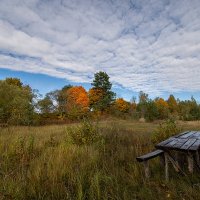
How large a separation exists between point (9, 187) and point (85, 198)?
107 centimetres

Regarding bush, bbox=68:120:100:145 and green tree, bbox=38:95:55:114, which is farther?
green tree, bbox=38:95:55:114

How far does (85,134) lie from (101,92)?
3398 centimetres

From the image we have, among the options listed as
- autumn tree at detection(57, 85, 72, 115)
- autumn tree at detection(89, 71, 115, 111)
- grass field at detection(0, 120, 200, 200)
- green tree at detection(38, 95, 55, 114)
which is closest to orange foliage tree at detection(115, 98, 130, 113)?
autumn tree at detection(89, 71, 115, 111)

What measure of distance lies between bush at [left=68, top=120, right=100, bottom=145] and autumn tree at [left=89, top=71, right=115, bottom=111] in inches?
1264

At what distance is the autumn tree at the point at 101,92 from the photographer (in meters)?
38.9

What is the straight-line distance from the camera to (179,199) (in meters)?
2.79

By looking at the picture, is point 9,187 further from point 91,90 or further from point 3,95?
point 91,90

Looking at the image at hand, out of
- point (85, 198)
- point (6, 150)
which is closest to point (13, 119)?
point (6, 150)

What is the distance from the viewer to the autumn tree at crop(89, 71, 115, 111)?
38891mm

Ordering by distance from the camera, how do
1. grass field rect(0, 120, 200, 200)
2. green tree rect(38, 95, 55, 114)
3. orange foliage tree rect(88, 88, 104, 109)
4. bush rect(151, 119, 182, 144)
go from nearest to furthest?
grass field rect(0, 120, 200, 200) < bush rect(151, 119, 182, 144) < green tree rect(38, 95, 55, 114) < orange foliage tree rect(88, 88, 104, 109)

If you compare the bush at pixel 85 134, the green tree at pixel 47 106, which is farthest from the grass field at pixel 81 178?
the green tree at pixel 47 106

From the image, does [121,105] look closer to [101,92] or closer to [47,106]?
[101,92]

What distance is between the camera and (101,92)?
40.1 metres

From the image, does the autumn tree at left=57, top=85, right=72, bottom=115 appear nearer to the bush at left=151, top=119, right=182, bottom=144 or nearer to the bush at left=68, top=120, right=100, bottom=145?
the bush at left=68, top=120, right=100, bottom=145
